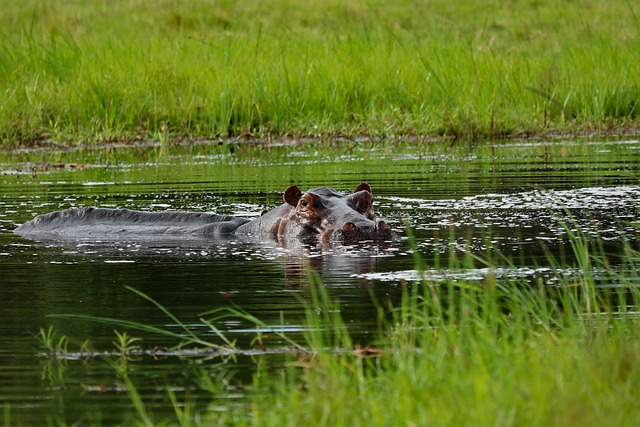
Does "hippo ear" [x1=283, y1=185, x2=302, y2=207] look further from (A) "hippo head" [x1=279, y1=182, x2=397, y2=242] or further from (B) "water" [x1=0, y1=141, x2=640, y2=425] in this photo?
(B) "water" [x1=0, y1=141, x2=640, y2=425]

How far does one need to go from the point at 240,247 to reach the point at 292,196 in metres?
0.60

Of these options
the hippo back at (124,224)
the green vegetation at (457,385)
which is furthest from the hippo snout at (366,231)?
the green vegetation at (457,385)

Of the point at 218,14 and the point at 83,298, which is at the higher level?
the point at 218,14

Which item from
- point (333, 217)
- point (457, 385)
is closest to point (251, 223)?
point (333, 217)

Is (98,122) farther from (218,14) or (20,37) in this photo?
(218,14)

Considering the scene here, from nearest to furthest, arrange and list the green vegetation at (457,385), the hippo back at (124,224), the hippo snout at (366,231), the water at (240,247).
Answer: the green vegetation at (457,385)
the water at (240,247)
the hippo snout at (366,231)
the hippo back at (124,224)

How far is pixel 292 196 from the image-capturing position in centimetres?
863

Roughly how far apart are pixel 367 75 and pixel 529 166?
5.02m

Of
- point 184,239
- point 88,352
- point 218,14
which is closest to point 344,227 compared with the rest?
point 184,239

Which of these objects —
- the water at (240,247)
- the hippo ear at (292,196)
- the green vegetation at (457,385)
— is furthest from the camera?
the hippo ear at (292,196)

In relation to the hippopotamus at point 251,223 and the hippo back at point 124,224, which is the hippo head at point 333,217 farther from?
the hippo back at point 124,224

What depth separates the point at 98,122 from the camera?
626 inches

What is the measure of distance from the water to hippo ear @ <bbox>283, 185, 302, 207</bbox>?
488 millimetres

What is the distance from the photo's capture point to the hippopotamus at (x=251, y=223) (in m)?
8.15
